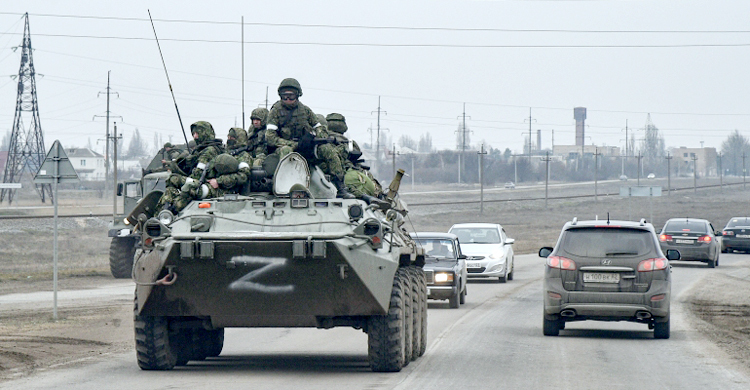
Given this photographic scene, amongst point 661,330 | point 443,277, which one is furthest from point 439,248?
point 661,330

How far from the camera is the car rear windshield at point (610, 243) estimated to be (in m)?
15.2

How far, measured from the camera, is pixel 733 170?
17612 centimetres

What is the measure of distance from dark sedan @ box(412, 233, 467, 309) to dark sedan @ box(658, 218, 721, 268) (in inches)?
604

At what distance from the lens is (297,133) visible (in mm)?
13250

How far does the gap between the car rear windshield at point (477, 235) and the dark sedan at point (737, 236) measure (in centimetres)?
1773

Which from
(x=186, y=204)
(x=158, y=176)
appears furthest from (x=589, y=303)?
(x=158, y=176)

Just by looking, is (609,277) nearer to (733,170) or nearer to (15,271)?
(15,271)

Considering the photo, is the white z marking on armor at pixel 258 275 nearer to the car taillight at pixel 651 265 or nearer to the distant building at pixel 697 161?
the car taillight at pixel 651 265

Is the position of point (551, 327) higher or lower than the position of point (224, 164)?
lower

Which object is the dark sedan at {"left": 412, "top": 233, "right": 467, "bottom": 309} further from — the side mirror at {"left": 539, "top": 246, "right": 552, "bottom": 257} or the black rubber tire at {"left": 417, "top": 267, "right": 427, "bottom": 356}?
the black rubber tire at {"left": 417, "top": 267, "right": 427, "bottom": 356}

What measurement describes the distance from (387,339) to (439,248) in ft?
36.6

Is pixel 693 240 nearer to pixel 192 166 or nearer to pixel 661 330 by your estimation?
pixel 661 330

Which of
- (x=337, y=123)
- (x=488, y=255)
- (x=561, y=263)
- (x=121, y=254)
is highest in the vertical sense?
(x=337, y=123)

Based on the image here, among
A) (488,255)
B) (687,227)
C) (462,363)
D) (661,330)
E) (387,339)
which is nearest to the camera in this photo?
(387,339)
